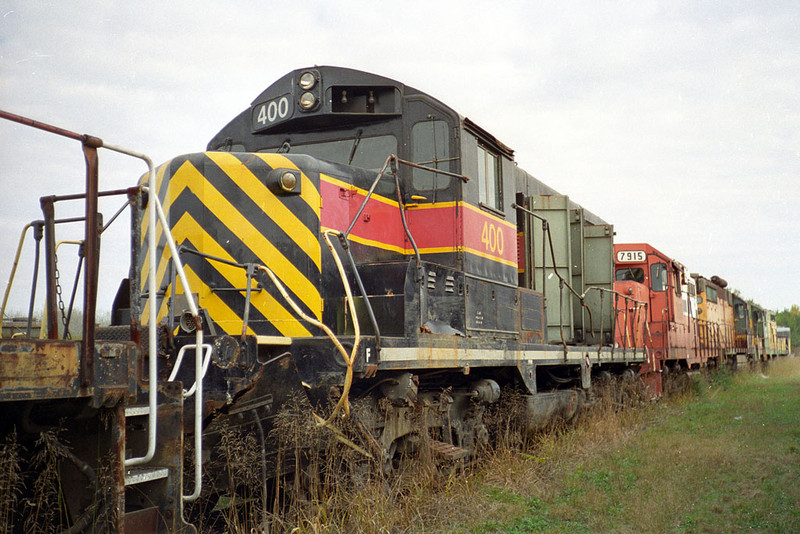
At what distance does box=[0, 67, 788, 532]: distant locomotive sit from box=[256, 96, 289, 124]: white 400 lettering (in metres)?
0.02

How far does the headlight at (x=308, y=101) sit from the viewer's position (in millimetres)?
6188

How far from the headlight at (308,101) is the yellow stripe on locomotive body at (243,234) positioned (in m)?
0.99

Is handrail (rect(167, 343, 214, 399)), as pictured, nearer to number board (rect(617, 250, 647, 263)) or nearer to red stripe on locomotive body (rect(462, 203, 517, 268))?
red stripe on locomotive body (rect(462, 203, 517, 268))

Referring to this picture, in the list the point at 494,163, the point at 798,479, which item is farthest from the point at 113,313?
the point at 798,479

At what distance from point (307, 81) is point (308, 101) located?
0.55 feet

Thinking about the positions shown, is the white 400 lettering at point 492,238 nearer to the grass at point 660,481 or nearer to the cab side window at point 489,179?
the cab side window at point 489,179

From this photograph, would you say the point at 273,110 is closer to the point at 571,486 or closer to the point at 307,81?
the point at 307,81

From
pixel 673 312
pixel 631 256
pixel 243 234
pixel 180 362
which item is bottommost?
pixel 180 362

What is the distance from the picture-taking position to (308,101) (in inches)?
245

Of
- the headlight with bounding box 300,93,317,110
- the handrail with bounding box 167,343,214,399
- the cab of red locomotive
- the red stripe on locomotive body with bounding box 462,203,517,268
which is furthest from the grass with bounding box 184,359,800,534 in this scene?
the cab of red locomotive

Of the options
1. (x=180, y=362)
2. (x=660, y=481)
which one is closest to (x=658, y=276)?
(x=660, y=481)

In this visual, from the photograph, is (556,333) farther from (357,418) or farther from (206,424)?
(206,424)

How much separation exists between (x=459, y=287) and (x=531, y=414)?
2236 mm

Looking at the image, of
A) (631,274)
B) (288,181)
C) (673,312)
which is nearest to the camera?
(288,181)
